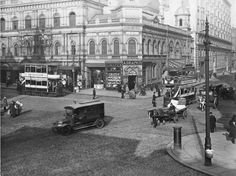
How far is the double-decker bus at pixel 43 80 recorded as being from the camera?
39.0 m

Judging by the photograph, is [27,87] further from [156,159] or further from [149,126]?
[156,159]

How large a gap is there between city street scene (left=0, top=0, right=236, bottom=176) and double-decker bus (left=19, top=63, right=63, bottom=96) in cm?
13

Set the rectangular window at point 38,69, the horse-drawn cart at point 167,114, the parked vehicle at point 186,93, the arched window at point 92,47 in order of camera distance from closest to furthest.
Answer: the horse-drawn cart at point 167,114 → the parked vehicle at point 186,93 → the rectangular window at point 38,69 → the arched window at point 92,47

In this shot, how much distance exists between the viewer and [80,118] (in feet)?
68.0

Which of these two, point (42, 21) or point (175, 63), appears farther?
point (175, 63)

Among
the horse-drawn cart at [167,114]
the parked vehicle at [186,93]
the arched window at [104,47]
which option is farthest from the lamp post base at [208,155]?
the arched window at [104,47]

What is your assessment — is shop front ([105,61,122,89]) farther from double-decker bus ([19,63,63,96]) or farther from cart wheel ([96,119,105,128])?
cart wheel ([96,119,105,128])

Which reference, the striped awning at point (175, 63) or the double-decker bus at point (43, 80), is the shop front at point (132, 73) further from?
the striped awning at point (175, 63)

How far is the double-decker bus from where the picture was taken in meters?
39.0

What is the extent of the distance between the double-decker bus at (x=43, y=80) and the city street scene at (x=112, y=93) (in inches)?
5.0

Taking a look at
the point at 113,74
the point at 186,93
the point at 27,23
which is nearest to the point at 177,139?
the point at 186,93

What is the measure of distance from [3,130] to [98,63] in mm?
27128

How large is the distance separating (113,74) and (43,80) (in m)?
11.0

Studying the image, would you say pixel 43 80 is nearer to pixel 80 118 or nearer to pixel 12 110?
pixel 12 110
